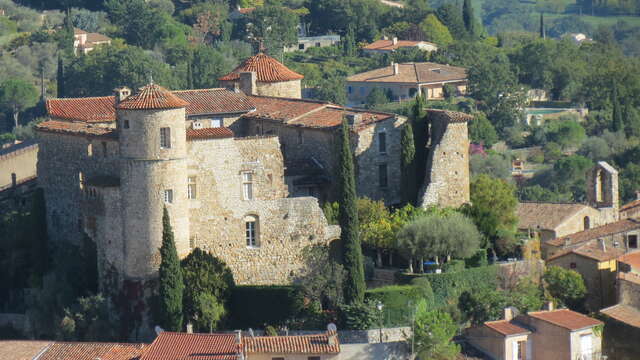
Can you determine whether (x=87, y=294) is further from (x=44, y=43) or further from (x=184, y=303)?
(x=44, y=43)

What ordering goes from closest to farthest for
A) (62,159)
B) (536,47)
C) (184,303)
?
(184,303), (62,159), (536,47)

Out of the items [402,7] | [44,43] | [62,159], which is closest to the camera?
[62,159]

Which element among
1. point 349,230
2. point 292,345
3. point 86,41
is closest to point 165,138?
point 349,230

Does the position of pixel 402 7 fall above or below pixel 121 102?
above

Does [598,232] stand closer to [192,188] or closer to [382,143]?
[382,143]

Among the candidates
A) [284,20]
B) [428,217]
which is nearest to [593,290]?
[428,217]

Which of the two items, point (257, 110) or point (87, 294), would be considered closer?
point (87, 294)

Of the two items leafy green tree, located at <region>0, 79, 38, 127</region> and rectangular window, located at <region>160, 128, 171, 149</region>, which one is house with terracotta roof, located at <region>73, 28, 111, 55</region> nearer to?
leafy green tree, located at <region>0, 79, 38, 127</region>

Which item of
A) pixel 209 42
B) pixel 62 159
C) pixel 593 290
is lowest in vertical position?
pixel 593 290
